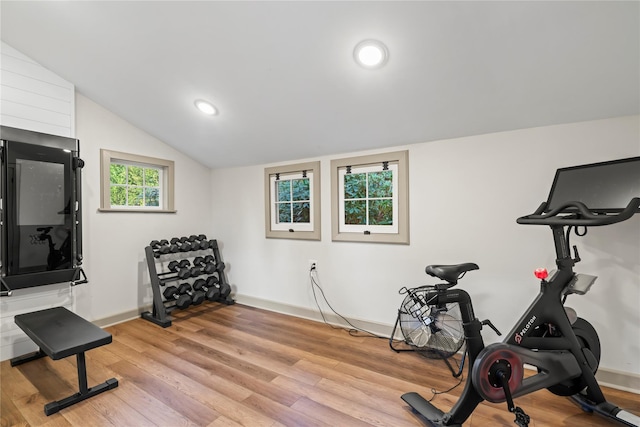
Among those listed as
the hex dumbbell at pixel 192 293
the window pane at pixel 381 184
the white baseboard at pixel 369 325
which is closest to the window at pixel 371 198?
the window pane at pixel 381 184

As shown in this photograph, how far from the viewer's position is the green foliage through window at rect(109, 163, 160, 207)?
11.1 ft

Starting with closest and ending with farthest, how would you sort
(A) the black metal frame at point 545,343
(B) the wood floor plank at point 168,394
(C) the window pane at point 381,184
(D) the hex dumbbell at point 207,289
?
1. (A) the black metal frame at point 545,343
2. (B) the wood floor plank at point 168,394
3. (C) the window pane at point 381,184
4. (D) the hex dumbbell at point 207,289

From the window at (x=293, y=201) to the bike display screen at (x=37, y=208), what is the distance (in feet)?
6.50

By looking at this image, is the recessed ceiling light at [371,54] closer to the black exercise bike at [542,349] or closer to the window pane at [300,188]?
the black exercise bike at [542,349]

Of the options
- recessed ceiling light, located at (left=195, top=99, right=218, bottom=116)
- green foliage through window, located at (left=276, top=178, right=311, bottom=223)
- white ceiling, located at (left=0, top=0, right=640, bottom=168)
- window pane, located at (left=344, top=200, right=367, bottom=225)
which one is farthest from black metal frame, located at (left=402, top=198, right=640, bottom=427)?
recessed ceiling light, located at (left=195, top=99, right=218, bottom=116)

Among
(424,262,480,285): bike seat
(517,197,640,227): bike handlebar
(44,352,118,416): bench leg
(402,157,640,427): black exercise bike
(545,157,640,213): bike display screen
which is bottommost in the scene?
(44,352,118,416): bench leg

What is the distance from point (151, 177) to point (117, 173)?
1.32 feet

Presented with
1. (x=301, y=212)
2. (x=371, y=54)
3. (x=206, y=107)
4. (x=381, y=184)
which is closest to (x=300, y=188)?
(x=301, y=212)

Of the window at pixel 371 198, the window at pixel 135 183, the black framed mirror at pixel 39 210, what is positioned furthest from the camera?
the window at pixel 135 183

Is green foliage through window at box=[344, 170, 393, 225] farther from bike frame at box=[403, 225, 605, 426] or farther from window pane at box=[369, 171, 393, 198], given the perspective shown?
bike frame at box=[403, 225, 605, 426]

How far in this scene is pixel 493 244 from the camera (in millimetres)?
2383

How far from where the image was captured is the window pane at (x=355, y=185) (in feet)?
10.1

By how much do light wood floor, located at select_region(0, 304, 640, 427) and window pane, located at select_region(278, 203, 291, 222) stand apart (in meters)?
1.32

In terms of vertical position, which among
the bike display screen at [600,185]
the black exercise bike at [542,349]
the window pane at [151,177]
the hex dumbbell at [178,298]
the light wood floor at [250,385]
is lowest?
the light wood floor at [250,385]
